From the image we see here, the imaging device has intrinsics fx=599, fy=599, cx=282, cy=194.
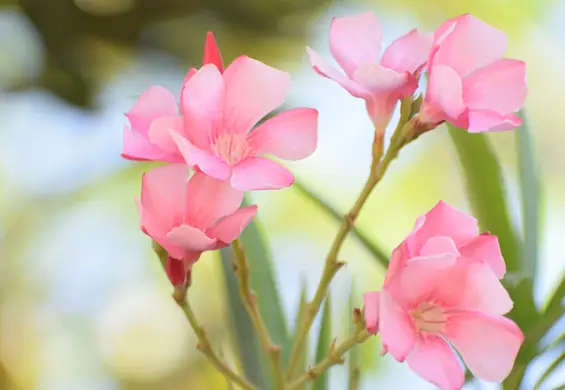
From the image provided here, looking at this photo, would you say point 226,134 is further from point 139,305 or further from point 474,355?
point 139,305

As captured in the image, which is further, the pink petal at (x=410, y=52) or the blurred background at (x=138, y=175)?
the blurred background at (x=138, y=175)

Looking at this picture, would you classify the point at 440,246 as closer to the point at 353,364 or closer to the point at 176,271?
the point at 176,271

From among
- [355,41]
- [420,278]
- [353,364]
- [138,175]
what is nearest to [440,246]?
[420,278]

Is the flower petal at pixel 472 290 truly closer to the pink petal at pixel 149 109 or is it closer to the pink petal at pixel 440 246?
the pink petal at pixel 440 246

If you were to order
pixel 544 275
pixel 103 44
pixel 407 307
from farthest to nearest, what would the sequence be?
pixel 103 44 → pixel 544 275 → pixel 407 307

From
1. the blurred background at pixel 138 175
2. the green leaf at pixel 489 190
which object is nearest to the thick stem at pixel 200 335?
the green leaf at pixel 489 190

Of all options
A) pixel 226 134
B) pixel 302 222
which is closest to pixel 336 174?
pixel 302 222

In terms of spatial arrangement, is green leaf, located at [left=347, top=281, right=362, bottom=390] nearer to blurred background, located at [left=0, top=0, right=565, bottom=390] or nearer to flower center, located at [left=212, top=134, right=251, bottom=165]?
flower center, located at [left=212, top=134, right=251, bottom=165]

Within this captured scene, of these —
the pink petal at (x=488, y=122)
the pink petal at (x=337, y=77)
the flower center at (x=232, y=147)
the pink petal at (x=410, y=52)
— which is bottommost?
the flower center at (x=232, y=147)
